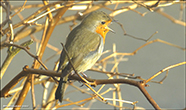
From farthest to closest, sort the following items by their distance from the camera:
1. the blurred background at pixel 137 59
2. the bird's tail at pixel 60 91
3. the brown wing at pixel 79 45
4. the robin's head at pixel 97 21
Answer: the blurred background at pixel 137 59 → the robin's head at pixel 97 21 → the brown wing at pixel 79 45 → the bird's tail at pixel 60 91

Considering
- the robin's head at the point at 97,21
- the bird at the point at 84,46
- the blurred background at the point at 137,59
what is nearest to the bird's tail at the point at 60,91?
the bird at the point at 84,46

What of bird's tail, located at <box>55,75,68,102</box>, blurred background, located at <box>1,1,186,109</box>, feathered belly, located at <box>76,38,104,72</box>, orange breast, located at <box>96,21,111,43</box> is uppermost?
blurred background, located at <box>1,1,186,109</box>

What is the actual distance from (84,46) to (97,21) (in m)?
0.24

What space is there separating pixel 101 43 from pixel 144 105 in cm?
172

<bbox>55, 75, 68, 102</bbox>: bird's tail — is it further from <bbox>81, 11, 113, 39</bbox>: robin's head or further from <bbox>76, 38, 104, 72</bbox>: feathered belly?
<bbox>81, 11, 113, 39</bbox>: robin's head

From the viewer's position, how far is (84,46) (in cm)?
132

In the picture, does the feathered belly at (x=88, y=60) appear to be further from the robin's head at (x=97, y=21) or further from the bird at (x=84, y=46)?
the robin's head at (x=97, y=21)

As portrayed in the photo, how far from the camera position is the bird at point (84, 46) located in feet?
3.85

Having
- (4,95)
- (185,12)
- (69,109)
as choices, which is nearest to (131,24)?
(185,12)

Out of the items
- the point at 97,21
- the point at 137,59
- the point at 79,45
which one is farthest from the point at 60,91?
the point at 137,59

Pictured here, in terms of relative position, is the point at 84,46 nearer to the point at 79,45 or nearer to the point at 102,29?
the point at 79,45

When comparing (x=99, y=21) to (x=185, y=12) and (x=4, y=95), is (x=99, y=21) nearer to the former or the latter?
(x=4, y=95)

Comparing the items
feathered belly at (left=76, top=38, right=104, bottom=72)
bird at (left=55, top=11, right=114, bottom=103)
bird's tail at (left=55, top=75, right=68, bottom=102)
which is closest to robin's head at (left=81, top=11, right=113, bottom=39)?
bird at (left=55, top=11, right=114, bottom=103)

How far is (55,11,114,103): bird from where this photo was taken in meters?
1.17
